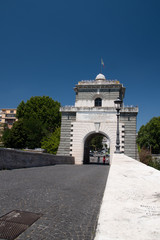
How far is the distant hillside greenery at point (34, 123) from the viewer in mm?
40375

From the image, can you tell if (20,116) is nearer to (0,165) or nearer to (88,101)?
(88,101)

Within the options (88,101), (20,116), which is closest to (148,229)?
(88,101)

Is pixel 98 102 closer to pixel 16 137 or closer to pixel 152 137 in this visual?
pixel 16 137

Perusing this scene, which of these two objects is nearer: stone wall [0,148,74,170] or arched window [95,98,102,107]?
stone wall [0,148,74,170]

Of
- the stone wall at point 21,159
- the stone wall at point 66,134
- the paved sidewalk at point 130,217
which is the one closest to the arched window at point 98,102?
the stone wall at point 66,134

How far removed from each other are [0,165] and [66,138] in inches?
647

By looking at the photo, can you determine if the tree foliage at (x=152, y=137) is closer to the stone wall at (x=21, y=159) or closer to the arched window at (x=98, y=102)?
the arched window at (x=98, y=102)

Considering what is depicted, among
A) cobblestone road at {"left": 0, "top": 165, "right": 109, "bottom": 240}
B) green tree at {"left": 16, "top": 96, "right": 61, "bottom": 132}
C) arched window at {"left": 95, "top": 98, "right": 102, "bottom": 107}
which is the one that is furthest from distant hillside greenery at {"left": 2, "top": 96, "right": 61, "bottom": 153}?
cobblestone road at {"left": 0, "top": 165, "right": 109, "bottom": 240}

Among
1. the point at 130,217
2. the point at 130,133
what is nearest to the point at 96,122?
the point at 130,133

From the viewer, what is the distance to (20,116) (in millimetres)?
45656

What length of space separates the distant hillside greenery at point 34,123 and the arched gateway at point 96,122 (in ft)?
39.6

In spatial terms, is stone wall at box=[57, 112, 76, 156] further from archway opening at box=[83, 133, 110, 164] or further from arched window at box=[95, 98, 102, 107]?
arched window at box=[95, 98, 102, 107]

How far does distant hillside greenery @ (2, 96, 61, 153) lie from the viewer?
40.4 metres

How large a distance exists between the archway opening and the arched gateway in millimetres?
1504
